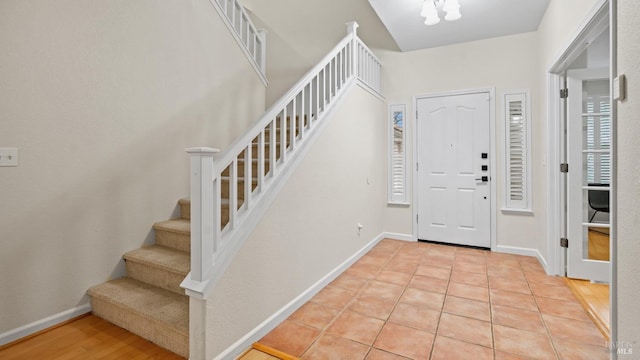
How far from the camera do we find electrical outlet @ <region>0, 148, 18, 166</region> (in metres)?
1.83

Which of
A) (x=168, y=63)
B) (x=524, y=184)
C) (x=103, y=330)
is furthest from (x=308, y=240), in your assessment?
(x=524, y=184)

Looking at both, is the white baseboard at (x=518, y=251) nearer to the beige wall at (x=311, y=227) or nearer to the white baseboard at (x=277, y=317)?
the beige wall at (x=311, y=227)

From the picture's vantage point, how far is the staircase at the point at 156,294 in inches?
71.8

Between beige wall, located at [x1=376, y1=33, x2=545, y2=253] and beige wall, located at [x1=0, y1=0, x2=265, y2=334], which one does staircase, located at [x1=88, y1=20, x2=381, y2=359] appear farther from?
beige wall, located at [x1=376, y1=33, x2=545, y2=253]

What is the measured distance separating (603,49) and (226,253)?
409cm

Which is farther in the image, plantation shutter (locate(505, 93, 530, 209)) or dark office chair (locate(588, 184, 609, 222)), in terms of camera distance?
plantation shutter (locate(505, 93, 530, 209))

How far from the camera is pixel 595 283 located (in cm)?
278

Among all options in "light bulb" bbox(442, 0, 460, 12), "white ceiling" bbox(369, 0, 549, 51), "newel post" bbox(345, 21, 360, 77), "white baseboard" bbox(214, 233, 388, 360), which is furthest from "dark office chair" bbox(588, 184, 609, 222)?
"newel post" bbox(345, 21, 360, 77)

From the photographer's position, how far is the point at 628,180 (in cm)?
142

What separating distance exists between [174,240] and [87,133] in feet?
3.36

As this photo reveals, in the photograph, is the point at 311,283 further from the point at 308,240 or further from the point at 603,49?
the point at 603,49

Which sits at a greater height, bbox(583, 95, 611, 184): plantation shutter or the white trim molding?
bbox(583, 95, 611, 184): plantation shutter

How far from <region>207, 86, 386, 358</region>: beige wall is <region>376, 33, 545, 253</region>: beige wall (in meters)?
0.47

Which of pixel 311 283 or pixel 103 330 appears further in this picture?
pixel 311 283
